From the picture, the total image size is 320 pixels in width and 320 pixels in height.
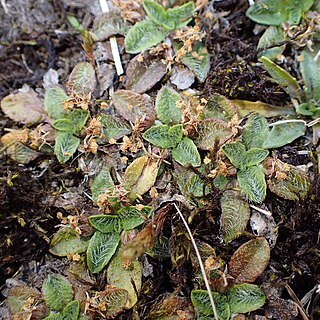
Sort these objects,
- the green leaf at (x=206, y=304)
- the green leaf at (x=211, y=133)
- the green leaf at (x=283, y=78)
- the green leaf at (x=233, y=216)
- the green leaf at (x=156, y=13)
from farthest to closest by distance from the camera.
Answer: the green leaf at (x=156, y=13) → the green leaf at (x=283, y=78) → the green leaf at (x=211, y=133) → the green leaf at (x=233, y=216) → the green leaf at (x=206, y=304)

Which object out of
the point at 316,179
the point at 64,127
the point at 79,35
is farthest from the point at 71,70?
the point at 316,179

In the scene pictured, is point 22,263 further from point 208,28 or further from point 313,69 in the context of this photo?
point 313,69

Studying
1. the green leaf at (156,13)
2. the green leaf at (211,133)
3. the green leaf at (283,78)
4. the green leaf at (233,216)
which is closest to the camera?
the green leaf at (233,216)

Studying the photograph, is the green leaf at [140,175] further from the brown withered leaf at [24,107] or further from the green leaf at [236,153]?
the brown withered leaf at [24,107]

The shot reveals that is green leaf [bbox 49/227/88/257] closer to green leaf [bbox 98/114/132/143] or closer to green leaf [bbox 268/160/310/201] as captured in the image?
green leaf [bbox 98/114/132/143]

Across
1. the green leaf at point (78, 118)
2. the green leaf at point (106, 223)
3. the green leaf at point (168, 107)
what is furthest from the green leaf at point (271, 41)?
the green leaf at point (106, 223)

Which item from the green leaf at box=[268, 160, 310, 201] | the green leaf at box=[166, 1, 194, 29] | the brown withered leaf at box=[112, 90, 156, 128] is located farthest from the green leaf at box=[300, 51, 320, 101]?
the brown withered leaf at box=[112, 90, 156, 128]
